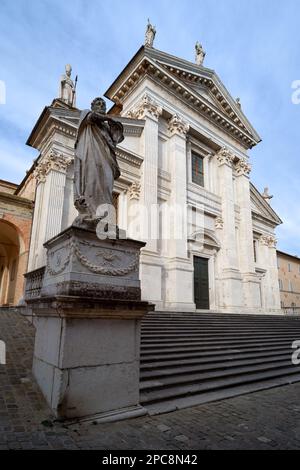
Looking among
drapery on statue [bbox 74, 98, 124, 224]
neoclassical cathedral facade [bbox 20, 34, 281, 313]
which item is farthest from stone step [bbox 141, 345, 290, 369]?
neoclassical cathedral facade [bbox 20, 34, 281, 313]

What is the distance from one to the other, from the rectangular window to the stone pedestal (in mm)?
14802

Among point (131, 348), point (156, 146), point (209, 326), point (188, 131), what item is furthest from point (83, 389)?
→ point (188, 131)

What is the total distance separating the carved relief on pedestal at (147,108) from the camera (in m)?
15.2

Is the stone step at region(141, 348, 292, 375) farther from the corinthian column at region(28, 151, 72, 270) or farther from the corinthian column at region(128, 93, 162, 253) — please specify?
the corinthian column at region(28, 151, 72, 270)

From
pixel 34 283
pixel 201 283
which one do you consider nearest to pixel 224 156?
pixel 201 283

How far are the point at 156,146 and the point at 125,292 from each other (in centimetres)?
1246

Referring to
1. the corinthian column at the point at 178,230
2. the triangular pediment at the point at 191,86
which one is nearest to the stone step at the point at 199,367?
the corinthian column at the point at 178,230

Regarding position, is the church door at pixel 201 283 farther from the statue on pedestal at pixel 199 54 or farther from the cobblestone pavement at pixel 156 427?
the statue on pedestal at pixel 199 54

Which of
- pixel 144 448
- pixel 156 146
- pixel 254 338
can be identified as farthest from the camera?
pixel 156 146

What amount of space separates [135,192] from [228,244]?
7.18 m

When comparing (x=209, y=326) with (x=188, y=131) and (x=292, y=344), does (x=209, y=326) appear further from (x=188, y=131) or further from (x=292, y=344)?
(x=188, y=131)

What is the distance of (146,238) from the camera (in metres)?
13.5

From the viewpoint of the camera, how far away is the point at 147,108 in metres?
15.2

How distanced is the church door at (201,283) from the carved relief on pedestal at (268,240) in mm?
8059
